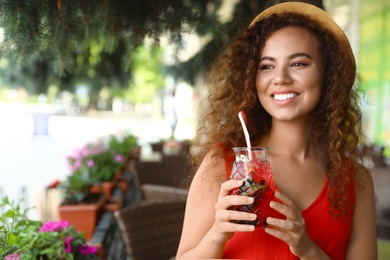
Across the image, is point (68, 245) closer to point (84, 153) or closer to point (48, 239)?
point (48, 239)

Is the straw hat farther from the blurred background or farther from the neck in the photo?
the blurred background

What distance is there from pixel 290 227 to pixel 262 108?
0.61m

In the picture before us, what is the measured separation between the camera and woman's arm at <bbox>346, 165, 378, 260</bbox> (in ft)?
5.29

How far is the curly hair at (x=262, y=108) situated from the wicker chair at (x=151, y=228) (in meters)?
0.42

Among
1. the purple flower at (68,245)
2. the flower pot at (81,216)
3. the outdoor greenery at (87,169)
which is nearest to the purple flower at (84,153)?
the outdoor greenery at (87,169)

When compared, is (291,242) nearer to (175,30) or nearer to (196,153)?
(196,153)

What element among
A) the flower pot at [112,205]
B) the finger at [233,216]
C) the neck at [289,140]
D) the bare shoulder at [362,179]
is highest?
the neck at [289,140]

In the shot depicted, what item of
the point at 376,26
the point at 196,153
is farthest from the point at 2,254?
the point at 376,26

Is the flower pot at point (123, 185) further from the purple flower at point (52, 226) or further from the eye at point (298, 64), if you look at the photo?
the eye at point (298, 64)

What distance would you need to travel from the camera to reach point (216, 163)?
1541 millimetres

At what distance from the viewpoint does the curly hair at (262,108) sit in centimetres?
162

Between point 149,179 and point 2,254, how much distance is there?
2855 mm

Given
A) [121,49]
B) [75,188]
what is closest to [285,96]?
[121,49]

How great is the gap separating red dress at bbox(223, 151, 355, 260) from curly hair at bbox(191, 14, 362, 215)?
5cm
